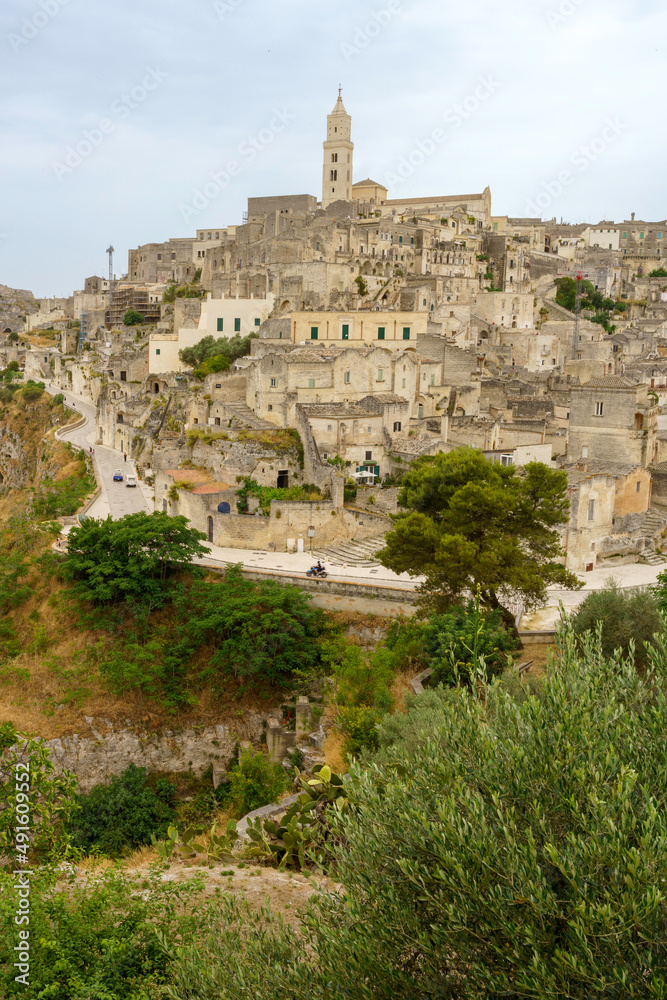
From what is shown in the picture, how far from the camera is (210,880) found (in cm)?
1386

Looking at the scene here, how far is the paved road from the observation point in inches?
1423

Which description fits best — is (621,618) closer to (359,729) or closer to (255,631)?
(359,729)

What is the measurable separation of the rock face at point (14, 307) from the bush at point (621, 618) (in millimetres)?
89459

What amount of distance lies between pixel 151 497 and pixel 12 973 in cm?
2893

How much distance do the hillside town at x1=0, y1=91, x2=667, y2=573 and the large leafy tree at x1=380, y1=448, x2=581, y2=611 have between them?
5.40 meters

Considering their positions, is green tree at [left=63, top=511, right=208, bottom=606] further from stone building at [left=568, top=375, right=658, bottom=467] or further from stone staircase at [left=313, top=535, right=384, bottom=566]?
stone building at [left=568, top=375, right=658, bottom=467]

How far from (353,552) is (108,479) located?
1640 centimetres

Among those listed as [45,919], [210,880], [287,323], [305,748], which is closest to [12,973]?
[45,919]

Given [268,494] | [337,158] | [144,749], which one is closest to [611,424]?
[268,494]

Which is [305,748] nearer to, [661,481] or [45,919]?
[45,919]

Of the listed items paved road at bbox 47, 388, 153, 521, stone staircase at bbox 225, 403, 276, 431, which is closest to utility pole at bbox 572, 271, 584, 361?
stone staircase at bbox 225, 403, 276, 431

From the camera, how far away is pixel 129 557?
28.4 m

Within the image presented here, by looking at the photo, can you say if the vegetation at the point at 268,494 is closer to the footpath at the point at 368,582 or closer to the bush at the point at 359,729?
the footpath at the point at 368,582

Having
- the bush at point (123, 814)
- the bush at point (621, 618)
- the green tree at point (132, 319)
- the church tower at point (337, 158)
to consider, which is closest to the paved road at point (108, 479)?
the green tree at point (132, 319)
